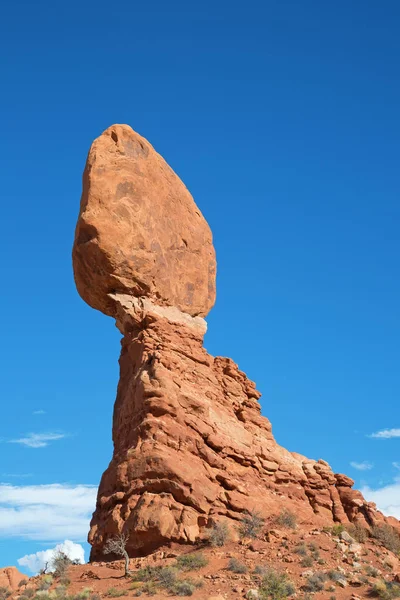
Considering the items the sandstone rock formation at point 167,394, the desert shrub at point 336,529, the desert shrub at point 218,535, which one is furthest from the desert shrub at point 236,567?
the desert shrub at point 336,529

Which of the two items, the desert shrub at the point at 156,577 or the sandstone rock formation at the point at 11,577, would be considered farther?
Answer: the sandstone rock formation at the point at 11,577

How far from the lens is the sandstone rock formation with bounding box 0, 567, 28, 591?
22.4m

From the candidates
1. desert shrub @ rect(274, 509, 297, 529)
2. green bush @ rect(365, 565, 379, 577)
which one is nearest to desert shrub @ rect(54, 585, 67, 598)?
desert shrub @ rect(274, 509, 297, 529)

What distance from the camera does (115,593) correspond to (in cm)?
1942

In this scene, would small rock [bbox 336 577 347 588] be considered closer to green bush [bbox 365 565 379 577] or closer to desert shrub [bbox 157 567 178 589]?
green bush [bbox 365 565 379 577]

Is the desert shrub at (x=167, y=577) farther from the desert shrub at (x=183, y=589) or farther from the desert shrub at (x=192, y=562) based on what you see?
the desert shrub at (x=192, y=562)

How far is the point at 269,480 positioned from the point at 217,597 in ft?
23.9

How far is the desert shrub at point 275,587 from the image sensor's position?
19.5m

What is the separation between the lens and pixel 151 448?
22.9 metres

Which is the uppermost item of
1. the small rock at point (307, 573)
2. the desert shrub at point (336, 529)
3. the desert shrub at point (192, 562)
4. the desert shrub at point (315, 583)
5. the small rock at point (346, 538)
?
the desert shrub at point (336, 529)

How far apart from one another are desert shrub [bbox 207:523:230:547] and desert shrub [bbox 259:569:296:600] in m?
1.74

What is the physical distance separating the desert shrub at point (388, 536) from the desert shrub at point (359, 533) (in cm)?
35

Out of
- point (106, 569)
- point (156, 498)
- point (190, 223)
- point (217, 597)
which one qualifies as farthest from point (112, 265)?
point (217, 597)

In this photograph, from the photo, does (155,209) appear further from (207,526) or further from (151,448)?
(207,526)
